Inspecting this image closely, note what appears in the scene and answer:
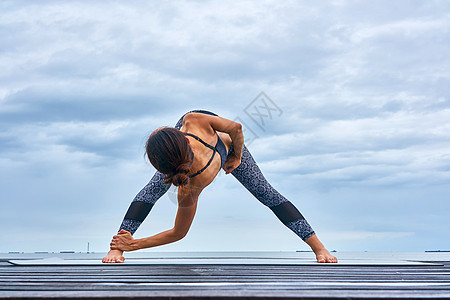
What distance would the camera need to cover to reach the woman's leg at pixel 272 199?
4.89 metres

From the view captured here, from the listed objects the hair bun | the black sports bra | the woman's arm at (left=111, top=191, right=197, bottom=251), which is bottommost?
the woman's arm at (left=111, top=191, right=197, bottom=251)

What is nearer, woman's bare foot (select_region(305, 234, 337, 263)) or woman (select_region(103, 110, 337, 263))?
woman (select_region(103, 110, 337, 263))

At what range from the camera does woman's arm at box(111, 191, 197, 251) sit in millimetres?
4125

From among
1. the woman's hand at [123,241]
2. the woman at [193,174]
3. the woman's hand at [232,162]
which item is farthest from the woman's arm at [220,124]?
the woman's hand at [123,241]

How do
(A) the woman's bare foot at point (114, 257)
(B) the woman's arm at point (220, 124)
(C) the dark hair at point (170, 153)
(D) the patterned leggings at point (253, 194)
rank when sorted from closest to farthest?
(C) the dark hair at point (170, 153), (B) the woman's arm at point (220, 124), (A) the woman's bare foot at point (114, 257), (D) the patterned leggings at point (253, 194)

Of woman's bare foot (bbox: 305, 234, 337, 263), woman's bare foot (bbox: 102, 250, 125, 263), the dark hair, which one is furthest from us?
woman's bare foot (bbox: 305, 234, 337, 263)

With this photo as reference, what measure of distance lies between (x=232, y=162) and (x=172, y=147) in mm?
1501

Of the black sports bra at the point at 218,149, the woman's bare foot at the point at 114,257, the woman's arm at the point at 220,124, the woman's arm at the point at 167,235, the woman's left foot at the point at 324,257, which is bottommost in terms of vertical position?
the woman's left foot at the point at 324,257

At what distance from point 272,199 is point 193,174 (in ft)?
5.15

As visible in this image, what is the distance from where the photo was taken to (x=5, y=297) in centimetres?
179

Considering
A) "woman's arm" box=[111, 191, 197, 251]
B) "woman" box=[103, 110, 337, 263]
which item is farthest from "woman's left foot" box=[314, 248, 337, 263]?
"woman's arm" box=[111, 191, 197, 251]

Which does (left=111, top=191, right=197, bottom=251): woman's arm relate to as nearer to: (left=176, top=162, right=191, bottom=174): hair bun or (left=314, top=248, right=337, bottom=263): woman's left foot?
(left=176, top=162, right=191, bottom=174): hair bun

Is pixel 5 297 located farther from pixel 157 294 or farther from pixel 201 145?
pixel 201 145

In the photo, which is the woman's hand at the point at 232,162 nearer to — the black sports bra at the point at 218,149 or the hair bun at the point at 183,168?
the black sports bra at the point at 218,149
